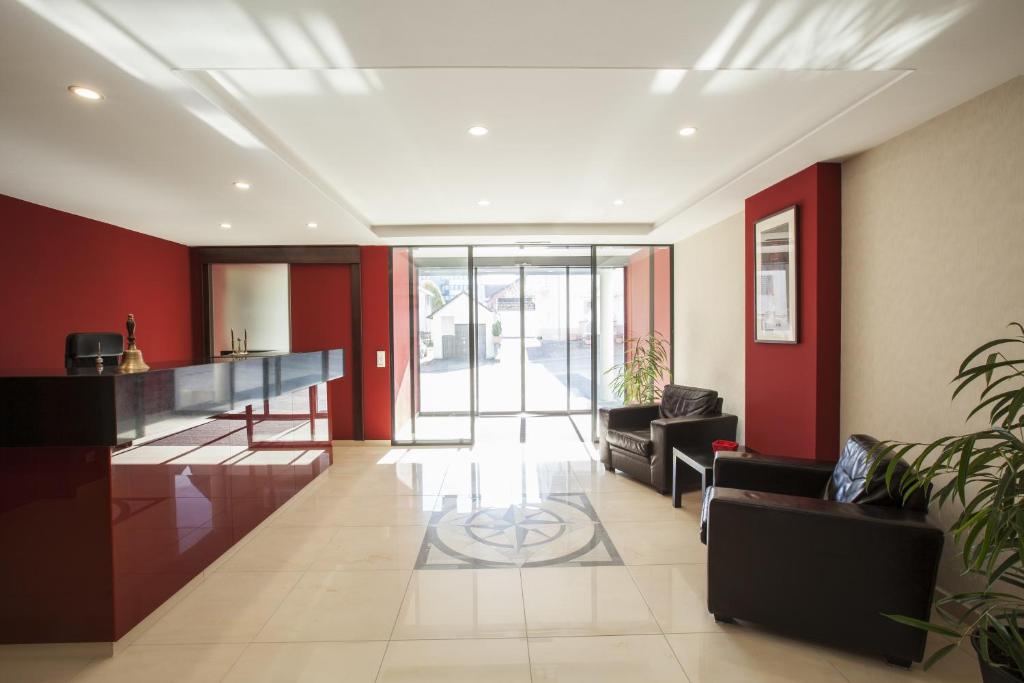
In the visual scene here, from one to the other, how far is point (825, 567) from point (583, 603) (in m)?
1.22

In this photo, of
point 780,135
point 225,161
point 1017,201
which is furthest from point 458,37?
point 1017,201

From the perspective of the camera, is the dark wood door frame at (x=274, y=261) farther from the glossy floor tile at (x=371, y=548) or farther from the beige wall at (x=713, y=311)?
the beige wall at (x=713, y=311)

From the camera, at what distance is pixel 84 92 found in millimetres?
2277

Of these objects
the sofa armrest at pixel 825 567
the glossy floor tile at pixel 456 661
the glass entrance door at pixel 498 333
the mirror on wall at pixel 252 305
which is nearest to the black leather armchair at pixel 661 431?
the glass entrance door at pixel 498 333

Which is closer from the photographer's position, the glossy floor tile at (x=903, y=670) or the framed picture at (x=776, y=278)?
Answer: the glossy floor tile at (x=903, y=670)

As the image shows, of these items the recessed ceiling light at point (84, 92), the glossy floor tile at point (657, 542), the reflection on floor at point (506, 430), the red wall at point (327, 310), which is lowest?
the glossy floor tile at point (657, 542)

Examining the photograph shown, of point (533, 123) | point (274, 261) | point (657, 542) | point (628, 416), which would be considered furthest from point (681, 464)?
point (274, 261)

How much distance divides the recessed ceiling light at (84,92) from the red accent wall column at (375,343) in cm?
403

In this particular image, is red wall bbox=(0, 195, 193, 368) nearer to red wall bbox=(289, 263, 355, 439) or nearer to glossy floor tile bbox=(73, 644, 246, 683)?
red wall bbox=(289, 263, 355, 439)

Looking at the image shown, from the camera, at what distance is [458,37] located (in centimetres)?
199

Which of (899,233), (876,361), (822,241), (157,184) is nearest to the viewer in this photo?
(899,233)

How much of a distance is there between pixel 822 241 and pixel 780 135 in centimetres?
79

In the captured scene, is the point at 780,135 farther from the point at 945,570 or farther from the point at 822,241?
the point at 945,570

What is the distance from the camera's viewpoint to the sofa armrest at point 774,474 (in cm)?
304
